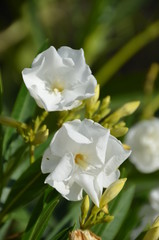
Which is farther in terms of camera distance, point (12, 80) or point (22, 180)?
point (12, 80)

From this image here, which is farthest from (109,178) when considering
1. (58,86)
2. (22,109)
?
(22,109)

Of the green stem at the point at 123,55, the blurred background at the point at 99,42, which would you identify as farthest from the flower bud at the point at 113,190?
the green stem at the point at 123,55

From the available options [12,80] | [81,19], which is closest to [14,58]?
[12,80]

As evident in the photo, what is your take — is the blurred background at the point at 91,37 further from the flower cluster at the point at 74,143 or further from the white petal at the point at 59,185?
the white petal at the point at 59,185

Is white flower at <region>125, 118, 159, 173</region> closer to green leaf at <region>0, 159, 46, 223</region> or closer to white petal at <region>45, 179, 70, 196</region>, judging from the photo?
green leaf at <region>0, 159, 46, 223</region>

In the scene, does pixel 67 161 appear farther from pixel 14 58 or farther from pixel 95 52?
pixel 14 58

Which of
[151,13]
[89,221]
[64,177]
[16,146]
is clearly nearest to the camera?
[64,177]

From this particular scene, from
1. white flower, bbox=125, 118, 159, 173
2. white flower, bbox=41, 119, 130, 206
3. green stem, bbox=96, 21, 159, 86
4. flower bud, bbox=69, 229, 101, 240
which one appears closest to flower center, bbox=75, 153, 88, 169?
white flower, bbox=41, 119, 130, 206
